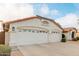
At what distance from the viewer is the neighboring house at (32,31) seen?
302cm

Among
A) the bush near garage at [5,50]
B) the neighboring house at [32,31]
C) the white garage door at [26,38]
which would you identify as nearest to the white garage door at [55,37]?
the neighboring house at [32,31]

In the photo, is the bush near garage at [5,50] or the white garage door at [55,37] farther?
the white garage door at [55,37]

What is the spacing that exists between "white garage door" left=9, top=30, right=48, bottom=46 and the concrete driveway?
5cm

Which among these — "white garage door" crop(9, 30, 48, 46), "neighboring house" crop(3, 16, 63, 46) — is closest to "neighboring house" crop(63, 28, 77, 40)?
"neighboring house" crop(3, 16, 63, 46)

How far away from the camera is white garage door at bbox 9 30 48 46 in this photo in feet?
9.96

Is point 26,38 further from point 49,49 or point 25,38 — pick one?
point 49,49

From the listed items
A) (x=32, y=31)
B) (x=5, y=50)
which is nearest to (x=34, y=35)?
(x=32, y=31)

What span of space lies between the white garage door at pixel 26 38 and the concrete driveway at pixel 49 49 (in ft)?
0.16

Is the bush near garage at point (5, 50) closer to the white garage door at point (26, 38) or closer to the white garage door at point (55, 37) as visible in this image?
the white garage door at point (26, 38)

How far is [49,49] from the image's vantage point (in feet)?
10.0

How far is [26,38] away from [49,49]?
11.9 inches

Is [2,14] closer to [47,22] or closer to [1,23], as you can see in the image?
[1,23]

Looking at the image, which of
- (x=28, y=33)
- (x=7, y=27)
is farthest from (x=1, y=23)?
(x=28, y=33)

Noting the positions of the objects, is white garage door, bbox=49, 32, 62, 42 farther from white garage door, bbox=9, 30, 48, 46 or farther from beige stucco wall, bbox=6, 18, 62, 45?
white garage door, bbox=9, 30, 48, 46
